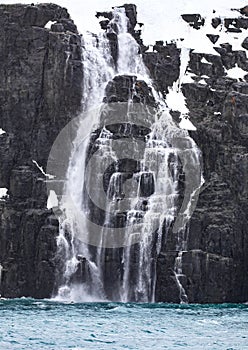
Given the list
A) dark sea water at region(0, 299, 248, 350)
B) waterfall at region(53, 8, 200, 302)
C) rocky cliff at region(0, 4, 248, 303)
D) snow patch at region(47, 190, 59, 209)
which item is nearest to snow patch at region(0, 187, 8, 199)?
rocky cliff at region(0, 4, 248, 303)

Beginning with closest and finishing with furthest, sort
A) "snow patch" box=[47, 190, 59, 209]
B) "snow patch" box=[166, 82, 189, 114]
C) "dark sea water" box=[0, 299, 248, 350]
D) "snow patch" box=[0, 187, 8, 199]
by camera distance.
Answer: "dark sea water" box=[0, 299, 248, 350], "snow patch" box=[47, 190, 59, 209], "snow patch" box=[0, 187, 8, 199], "snow patch" box=[166, 82, 189, 114]

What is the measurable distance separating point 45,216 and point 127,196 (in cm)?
737

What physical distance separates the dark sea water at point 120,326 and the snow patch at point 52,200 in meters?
10.8

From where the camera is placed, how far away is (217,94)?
258 ft

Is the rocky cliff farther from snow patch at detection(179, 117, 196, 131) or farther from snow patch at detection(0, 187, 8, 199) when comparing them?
snow patch at detection(179, 117, 196, 131)

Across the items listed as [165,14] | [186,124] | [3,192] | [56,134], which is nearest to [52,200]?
[3,192]

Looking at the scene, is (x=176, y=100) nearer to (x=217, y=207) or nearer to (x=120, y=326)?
(x=217, y=207)

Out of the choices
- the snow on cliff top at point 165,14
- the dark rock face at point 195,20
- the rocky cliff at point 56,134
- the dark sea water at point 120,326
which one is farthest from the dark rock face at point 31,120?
the dark rock face at point 195,20

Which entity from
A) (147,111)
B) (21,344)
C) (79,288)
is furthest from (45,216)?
(21,344)

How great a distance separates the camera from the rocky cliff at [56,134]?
6950 centimetres

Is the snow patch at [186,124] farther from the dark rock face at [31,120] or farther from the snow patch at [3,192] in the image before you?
the snow patch at [3,192]

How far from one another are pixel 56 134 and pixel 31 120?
3297 mm

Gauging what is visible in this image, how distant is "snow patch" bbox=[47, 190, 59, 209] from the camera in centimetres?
7238

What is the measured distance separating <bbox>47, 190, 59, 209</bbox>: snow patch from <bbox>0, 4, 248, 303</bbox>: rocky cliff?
0.60m
